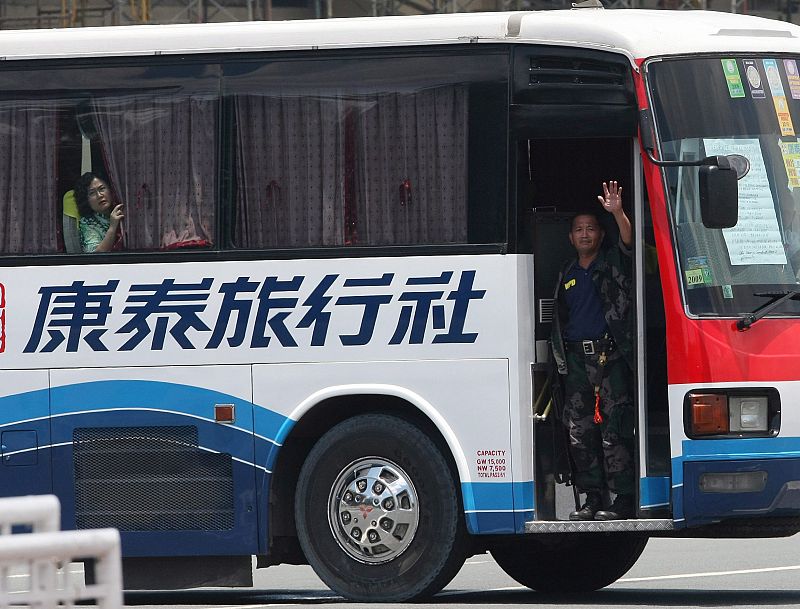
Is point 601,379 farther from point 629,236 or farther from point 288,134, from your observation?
point 288,134

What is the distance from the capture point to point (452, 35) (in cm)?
1023

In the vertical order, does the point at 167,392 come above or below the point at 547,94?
below

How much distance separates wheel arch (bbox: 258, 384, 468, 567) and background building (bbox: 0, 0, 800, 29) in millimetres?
14265

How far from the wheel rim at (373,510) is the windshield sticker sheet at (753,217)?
2.15 m

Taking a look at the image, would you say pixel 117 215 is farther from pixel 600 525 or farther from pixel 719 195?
pixel 719 195

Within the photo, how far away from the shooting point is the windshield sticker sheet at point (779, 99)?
9.96m

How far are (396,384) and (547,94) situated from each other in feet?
5.73

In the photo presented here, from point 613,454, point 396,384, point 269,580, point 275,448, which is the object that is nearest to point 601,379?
point 613,454

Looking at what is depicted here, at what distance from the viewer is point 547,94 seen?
10.1m

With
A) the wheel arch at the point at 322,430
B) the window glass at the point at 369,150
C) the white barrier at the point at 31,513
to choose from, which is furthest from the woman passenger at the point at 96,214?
the white barrier at the point at 31,513

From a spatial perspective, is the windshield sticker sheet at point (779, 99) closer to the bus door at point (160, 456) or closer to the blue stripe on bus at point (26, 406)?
the bus door at point (160, 456)

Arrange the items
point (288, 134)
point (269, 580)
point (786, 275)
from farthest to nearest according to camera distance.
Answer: point (269, 580)
point (288, 134)
point (786, 275)

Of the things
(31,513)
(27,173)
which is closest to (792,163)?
(27,173)

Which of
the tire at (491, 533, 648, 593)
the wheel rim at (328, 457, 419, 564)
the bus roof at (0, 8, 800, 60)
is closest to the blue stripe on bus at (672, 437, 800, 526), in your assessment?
the wheel rim at (328, 457, 419, 564)
